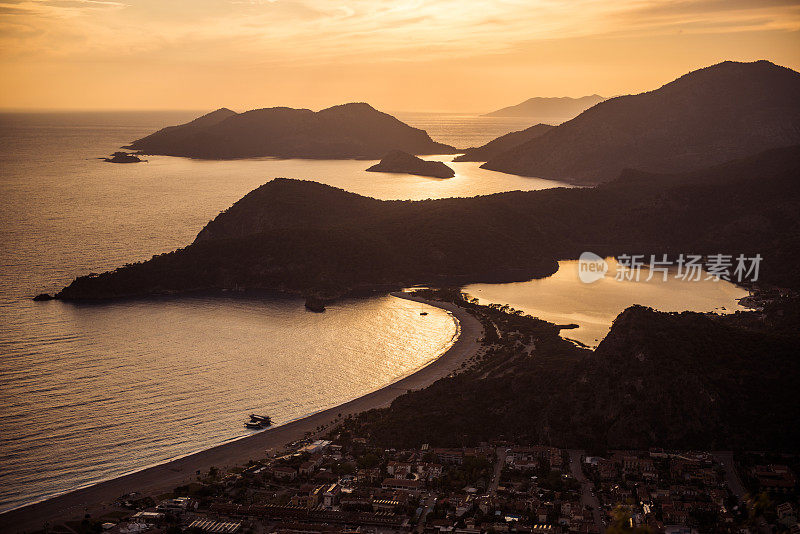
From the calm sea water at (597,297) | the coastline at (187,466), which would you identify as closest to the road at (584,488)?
the coastline at (187,466)

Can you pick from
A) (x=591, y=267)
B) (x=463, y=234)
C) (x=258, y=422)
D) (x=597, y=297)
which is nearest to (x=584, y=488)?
(x=258, y=422)

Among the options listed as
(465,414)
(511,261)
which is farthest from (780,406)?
(511,261)

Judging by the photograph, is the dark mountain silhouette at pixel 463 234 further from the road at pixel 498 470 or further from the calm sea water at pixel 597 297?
the road at pixel 498 470

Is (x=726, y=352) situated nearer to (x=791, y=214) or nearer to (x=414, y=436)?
(x=414, y=436)

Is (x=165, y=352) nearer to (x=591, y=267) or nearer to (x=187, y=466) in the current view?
(x=187, y=466)

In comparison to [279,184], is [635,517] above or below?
below

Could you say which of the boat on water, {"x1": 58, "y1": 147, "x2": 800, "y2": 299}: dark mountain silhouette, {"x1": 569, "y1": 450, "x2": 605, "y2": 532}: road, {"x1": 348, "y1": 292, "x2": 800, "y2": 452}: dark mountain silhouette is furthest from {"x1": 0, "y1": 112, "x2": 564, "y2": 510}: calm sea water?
{"x1": 569, "y1": 450, "x2": 605, "y2": 532}: road
